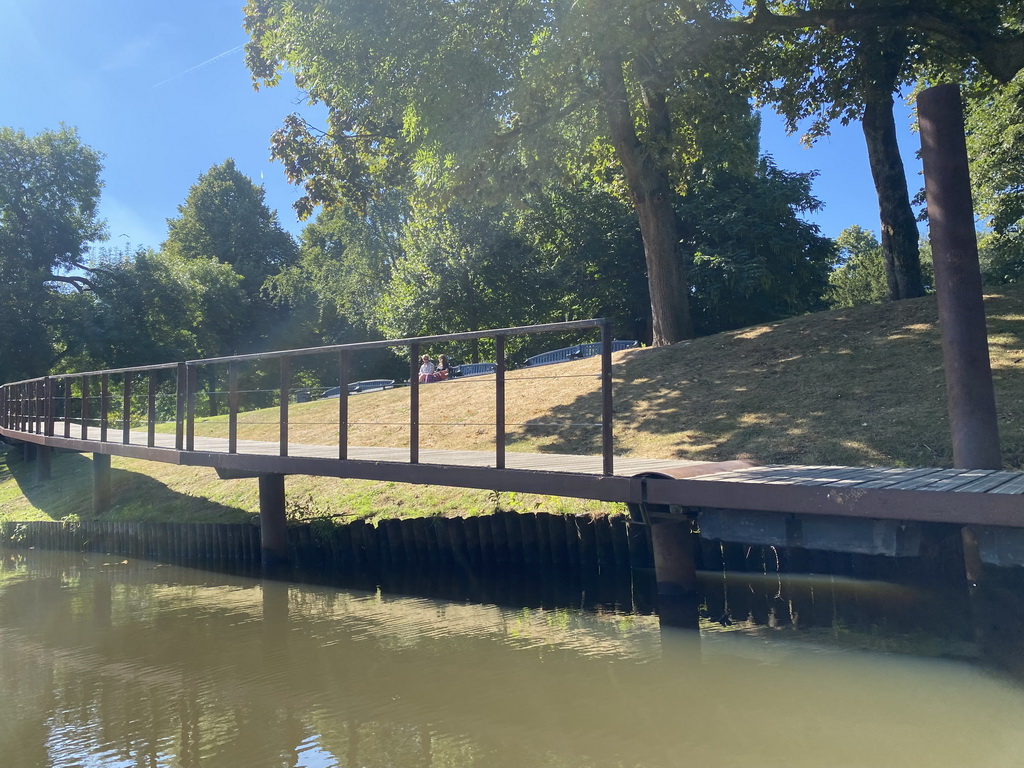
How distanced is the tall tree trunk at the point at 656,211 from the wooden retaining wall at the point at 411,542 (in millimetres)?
7580

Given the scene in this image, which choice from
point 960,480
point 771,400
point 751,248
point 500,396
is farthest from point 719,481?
point 751,248

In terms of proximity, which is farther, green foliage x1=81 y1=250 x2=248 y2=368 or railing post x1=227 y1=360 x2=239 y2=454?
green foliage x1=81 y1=250 x2=248 y2=368

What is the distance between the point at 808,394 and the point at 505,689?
7.49 meters

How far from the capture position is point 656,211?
1619 centimetres

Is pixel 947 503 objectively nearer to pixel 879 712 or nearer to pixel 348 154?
pixel 879 712

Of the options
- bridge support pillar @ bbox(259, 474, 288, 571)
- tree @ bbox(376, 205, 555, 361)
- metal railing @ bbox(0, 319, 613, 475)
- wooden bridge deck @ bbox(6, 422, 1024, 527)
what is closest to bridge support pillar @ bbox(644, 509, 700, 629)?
wooden bridge deck @ bbox(6, 422, 1024, 527)

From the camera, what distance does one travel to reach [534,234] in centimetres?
3139

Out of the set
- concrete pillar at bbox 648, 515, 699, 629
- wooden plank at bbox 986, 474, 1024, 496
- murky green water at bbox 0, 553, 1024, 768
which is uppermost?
wooden plank at bbox 986, 474, 1024, 496

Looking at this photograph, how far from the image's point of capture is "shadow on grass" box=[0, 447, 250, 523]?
14.2m

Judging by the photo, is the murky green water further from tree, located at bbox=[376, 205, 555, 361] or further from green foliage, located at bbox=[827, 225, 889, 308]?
green foliage, located at bbox=[827, 225, 889, 308]

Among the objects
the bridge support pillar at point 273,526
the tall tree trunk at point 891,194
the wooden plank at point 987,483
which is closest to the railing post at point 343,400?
the bridge support pillar at point 273,526

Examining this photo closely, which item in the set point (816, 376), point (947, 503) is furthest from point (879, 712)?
point (816, 376)

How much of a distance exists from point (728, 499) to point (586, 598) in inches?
113

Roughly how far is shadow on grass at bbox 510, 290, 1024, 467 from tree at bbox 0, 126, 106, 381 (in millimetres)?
24139
